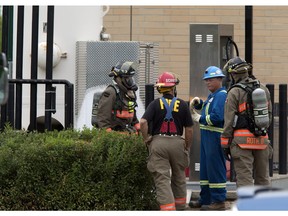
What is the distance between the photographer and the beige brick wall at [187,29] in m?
21.0

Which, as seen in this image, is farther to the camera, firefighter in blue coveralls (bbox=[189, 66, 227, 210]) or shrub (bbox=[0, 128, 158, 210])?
firefighter in blue coveralls (bbox=[189, 66, 227, 210])

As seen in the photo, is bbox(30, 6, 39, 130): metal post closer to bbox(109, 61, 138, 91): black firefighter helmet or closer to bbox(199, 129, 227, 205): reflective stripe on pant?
bbox(109, 61, 138, 91): black firefighter helmet

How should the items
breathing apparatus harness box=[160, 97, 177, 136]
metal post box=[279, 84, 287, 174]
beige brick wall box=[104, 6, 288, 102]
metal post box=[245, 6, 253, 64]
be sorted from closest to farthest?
breathing apparatus harness box=[160, 97, 177, 136], metal post box=[245, 6, 253, 64], metal post box=[279, 84, 287, 174], beige brick wall box=[104, 6, 288, 102]

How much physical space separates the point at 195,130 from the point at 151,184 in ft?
6.27

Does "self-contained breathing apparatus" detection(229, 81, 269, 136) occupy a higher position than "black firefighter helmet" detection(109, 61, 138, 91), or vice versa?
"black firefighter helmet" detection(109, 61, 138, 91)

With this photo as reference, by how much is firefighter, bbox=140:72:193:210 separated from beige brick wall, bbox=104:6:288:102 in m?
10.8

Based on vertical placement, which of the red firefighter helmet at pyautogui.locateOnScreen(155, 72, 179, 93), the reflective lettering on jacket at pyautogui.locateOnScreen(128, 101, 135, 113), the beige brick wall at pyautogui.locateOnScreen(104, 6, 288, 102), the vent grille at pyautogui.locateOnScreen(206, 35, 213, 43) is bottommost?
the reflective lettering on jacket at pyautogui.locateOnScreen(128, 101, 135, 113)

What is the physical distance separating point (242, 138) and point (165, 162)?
34.7 inches

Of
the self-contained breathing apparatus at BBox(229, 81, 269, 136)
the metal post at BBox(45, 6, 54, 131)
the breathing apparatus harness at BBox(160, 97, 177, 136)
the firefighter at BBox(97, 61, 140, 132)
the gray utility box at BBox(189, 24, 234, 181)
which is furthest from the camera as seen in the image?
the gray utility box at BBox(189, 24, 234, 181)

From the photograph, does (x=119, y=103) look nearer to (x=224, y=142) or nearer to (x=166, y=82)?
(x=166, y=82)

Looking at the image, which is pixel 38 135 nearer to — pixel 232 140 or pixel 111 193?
pixel 111 193

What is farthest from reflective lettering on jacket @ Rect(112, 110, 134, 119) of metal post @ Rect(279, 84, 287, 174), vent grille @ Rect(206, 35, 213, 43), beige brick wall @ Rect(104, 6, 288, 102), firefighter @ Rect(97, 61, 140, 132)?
beige brick wall @ Rect(104, 6, 288, 102)

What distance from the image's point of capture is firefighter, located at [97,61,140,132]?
1102 centimetres

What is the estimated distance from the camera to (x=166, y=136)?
395 inches
